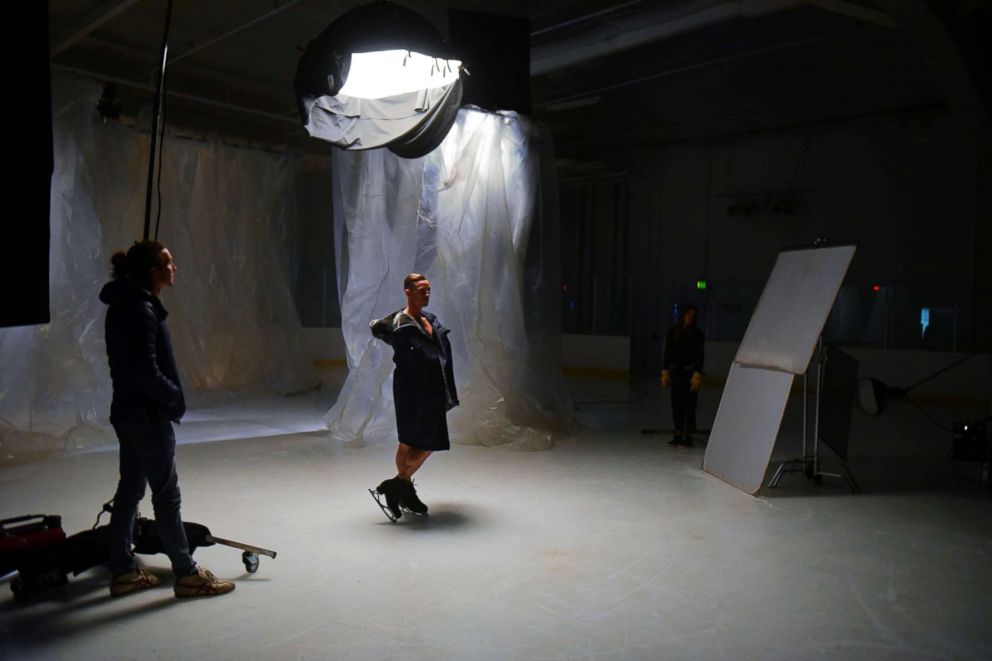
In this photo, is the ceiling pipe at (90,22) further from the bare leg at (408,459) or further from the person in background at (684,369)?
the person in background at (684,369)

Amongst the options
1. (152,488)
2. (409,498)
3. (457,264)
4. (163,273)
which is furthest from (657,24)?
(152,488)

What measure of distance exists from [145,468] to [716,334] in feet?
30.6

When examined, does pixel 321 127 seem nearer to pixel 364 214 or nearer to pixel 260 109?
pixel 364 214

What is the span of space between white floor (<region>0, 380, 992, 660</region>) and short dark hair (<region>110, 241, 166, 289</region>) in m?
1.10

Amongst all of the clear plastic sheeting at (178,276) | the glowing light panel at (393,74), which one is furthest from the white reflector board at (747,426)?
the clear plastic sheeting at (178,276)

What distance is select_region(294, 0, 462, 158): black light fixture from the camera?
139 inches

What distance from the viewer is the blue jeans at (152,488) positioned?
242cm

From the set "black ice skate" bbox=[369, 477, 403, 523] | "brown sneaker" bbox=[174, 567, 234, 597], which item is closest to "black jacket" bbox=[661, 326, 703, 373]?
"black ice skate" bbox=[369, 477, 403, 523]

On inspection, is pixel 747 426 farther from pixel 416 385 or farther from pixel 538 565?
pixel 416 385

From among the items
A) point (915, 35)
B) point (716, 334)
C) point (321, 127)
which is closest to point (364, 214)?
point (321, 127)

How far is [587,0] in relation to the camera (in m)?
5.93

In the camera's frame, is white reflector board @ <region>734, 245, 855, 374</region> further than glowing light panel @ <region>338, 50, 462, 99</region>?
Yes

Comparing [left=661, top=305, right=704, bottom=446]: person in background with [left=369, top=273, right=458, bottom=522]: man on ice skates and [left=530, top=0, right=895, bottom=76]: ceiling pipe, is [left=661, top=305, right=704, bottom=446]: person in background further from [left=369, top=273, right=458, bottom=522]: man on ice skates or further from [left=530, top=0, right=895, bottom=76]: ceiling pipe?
[left=369, top=273, right=458, bottom=522]: man on ice skates

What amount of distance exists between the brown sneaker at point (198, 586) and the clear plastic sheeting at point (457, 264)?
2.92 meters
